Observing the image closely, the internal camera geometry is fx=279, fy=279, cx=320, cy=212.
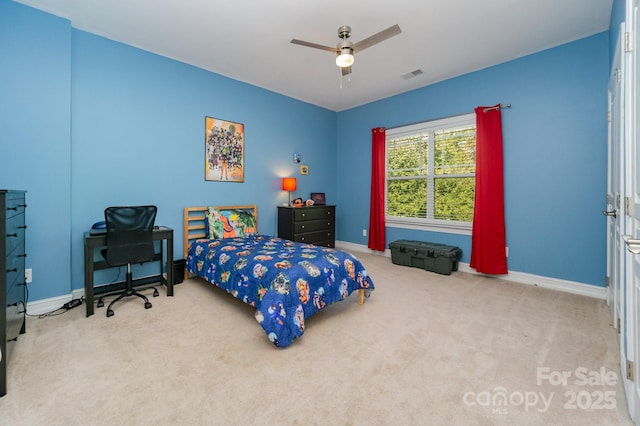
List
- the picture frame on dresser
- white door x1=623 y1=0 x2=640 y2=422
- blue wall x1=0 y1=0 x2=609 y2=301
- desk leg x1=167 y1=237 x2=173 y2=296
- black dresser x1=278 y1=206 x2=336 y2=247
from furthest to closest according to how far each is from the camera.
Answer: the picture frame on dresser → black dresser x1=278 y1=206 x2=336 y2=247 → desk leg x1=167 y1=237 x2=173 y2=296 → blue wall x1=0 y1=0 x2=609 y2=301 → white door x1=623 y1=0 x2=640 y2=422

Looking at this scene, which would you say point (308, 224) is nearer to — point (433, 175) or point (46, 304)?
point (433, 175)

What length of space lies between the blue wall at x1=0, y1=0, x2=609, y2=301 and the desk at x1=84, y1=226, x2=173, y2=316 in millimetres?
173

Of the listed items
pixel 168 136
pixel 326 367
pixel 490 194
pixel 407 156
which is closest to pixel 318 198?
pixel 407 156

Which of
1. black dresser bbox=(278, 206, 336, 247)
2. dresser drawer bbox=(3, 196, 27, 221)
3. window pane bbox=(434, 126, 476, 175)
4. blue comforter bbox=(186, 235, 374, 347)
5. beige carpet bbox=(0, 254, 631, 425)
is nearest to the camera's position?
beige carpet bbox=(0, 254, 631, 425)

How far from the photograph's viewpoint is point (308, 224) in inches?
189

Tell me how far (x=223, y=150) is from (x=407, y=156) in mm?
3038

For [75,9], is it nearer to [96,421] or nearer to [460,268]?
[96,421]

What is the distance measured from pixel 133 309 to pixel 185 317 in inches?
23.7

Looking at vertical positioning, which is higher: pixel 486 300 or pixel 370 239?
pixel 370 239

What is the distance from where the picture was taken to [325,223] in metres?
5.09

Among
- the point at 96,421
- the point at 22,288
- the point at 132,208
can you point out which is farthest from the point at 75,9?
the point at 96,421

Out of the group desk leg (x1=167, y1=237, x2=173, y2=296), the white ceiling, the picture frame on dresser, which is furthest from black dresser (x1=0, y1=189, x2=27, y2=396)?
the picture frame on dresser

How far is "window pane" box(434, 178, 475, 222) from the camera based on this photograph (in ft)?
13.5

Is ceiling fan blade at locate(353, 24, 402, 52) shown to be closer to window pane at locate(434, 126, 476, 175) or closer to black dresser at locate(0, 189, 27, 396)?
window pane at locate(434, 126, 476, 175)
